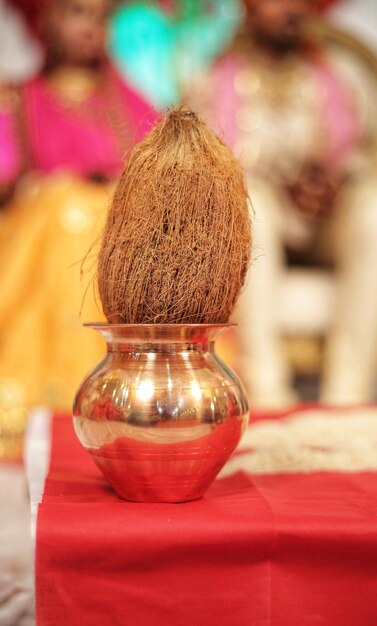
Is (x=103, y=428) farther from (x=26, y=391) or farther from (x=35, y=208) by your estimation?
(x=35, y=208)

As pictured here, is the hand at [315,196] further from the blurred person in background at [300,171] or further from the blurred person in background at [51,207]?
the blurred person in background at [51,207]

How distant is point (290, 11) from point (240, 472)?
1.97m

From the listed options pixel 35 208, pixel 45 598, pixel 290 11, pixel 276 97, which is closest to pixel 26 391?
pixel 35 208

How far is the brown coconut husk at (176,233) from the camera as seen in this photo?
61cm

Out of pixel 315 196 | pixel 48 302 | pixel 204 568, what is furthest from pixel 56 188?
pixel 204 568

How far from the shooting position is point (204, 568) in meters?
0.53

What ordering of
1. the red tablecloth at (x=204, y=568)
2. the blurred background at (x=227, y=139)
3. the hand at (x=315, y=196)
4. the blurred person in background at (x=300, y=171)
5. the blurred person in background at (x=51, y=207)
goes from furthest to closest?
1. the hand at (x=315, y=196)
2. the blurred person in background at (x=300, y=171)
3. the blurred background at (x=227, y=139)
4. the blurred person in background at (x=51, y=207)
5. the red tablecloth at (x=204, y=568)

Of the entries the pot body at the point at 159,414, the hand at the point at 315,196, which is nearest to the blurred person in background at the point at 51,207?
the pot body at the point at 159,414

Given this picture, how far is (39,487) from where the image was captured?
636 mm

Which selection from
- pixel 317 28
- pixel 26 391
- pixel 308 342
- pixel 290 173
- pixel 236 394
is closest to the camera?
pixel 236 394

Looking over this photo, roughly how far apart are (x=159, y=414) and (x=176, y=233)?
0.49 feet

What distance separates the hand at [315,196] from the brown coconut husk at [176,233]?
1486mm

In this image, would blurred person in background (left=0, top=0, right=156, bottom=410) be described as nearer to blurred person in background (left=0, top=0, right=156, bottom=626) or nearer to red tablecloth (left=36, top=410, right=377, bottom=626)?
blurred person in background (left=0, top=0, right=156, bottom=626)

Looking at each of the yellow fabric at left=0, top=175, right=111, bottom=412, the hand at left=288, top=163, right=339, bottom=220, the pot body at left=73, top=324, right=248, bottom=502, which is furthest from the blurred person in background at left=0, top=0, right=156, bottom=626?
the hand at left=288, top=163, right=339, bottom=220
